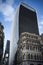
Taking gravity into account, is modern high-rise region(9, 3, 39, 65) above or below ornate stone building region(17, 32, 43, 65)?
above

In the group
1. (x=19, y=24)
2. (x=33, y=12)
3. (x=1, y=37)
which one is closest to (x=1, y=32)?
(x=1, y=37)

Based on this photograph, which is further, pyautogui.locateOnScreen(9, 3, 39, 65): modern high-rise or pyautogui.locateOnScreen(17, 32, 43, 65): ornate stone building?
pyautogui.locateOnScreen(9, 3, 39, 65): modern high-rise

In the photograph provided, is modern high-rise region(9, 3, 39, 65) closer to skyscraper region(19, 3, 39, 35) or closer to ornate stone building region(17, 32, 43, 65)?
skyscraper region(19, 3, 39, 35)

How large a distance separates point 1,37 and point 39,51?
21.6 ft

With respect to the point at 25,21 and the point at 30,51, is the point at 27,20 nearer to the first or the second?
the point at 25,21

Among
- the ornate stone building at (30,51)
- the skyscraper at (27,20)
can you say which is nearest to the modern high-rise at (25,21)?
the skyscraper at (27,20)

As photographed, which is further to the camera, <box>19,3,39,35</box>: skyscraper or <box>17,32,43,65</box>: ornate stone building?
<box>19,3,39,35</box>: skyscraper

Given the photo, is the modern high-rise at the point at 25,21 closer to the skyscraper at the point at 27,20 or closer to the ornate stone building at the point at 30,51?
the skyscraper at the point at 27,20

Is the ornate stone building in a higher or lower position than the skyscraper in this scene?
lower

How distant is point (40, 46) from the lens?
24.1 meters

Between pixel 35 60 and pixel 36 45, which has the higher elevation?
pixel 36 45

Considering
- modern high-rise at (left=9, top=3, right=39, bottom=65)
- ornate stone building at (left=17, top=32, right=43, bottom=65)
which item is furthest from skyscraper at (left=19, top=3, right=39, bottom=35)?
ornate stone building at (left=17, top=32, right=43, bottom=65)

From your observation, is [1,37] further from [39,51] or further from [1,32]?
[39,51]

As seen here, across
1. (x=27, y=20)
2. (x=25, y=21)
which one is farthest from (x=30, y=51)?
(x=27, y=20)
